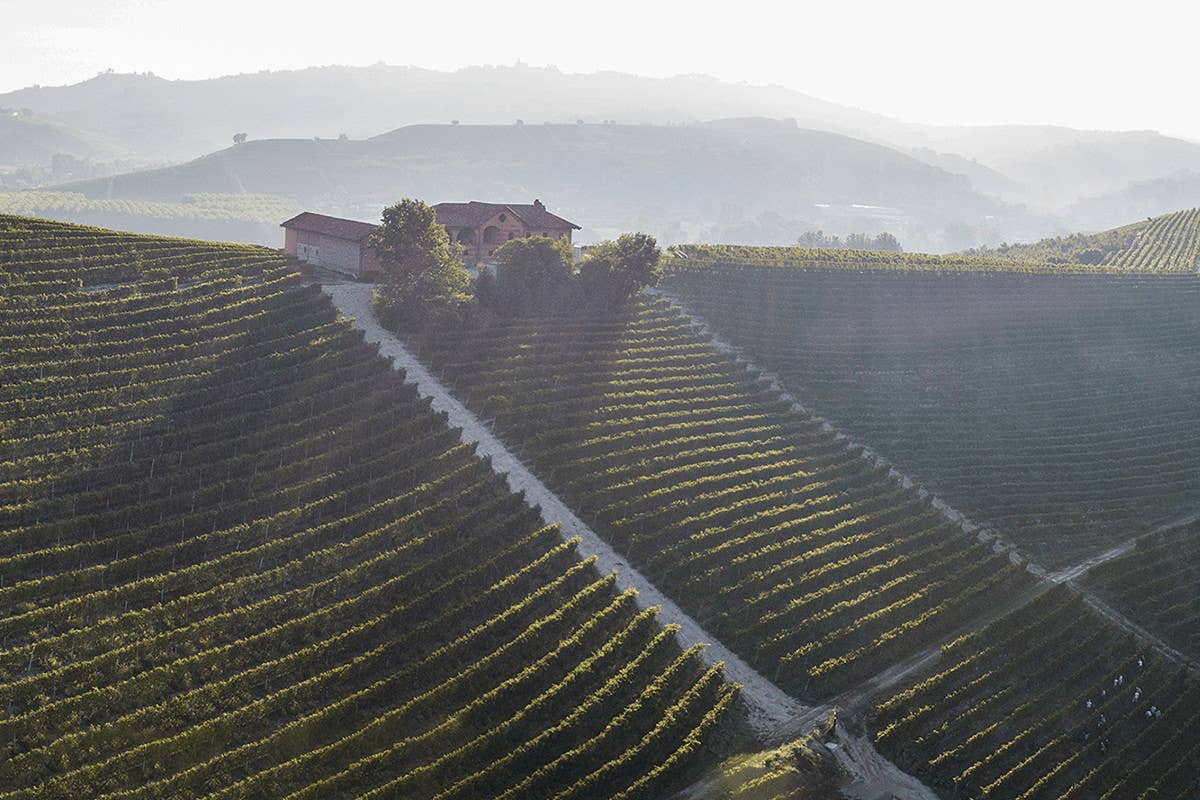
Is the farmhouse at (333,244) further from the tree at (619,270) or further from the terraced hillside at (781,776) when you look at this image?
the terraced hillside at (781,776)

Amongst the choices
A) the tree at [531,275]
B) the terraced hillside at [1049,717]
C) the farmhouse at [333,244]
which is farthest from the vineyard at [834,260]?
the terraced hillside at [1049,717]

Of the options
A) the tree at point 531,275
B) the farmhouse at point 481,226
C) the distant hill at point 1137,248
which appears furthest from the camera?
the distant hill at point 1137,248

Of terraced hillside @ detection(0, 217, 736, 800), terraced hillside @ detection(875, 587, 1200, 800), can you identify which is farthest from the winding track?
terraced hillside @ detection(0, 217, 736, 800)

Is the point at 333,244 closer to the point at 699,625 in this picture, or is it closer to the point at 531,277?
Result: the point at 531,277

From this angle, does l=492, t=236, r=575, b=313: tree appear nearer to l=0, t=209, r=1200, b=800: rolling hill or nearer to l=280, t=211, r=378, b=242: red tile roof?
l=0, t=209, r=1200, b=800: rolling hill

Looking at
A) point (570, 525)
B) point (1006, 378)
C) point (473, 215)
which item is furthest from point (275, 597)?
point (1006, 378)

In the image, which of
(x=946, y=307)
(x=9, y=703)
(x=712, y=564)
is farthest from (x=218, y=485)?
(x=946, y=307)
